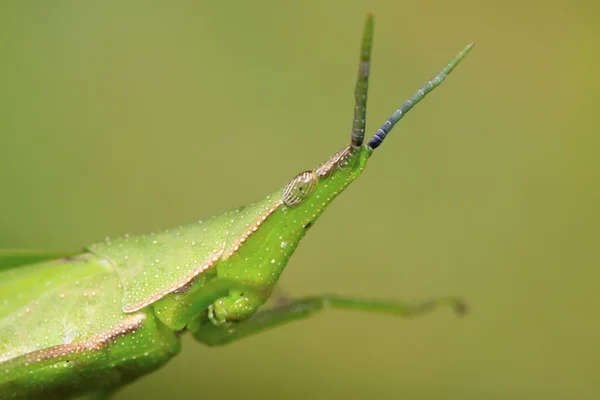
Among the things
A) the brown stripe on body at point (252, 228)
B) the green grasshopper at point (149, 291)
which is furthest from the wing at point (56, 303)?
the brown stripe on body at point (252, 228)

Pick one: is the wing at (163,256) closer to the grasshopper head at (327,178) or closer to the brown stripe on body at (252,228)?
the brown stripe on body at (252,228)

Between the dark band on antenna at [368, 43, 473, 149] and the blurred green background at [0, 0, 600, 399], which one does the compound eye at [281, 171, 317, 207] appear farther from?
the blurred green background at [0, 0, 600, 399]

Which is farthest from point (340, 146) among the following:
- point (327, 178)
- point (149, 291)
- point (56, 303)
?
point (56, 303)

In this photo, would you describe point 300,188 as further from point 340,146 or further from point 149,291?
point 340,146

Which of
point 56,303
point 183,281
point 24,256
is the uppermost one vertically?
point 24,256

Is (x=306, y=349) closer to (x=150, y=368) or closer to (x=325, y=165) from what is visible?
(x=150, y=368)

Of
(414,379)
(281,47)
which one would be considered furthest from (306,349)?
(281,47)

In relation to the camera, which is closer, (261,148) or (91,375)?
(91,375)
